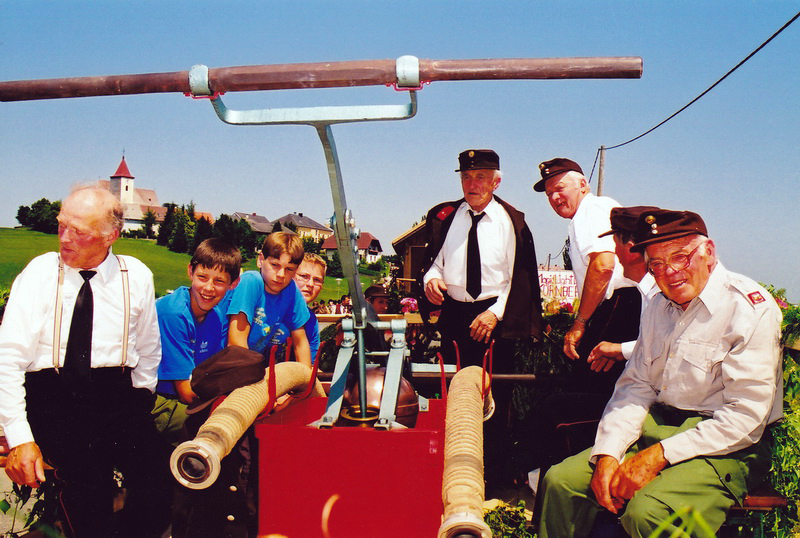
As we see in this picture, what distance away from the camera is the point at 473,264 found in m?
3.84

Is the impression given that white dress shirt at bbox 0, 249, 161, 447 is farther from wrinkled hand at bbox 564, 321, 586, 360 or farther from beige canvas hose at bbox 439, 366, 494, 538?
wrinkled hand at bbox 564, 321, 586, 360

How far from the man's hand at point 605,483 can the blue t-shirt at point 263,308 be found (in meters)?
2.15

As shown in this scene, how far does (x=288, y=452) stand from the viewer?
1.79m

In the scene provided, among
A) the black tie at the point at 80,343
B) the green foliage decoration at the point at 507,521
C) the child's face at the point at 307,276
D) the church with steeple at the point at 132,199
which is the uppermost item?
the church with steeple at the point at 132,199

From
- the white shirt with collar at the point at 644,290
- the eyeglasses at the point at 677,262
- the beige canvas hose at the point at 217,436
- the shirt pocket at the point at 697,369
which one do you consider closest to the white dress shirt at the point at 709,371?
the shirt pocket at the point at 697,369

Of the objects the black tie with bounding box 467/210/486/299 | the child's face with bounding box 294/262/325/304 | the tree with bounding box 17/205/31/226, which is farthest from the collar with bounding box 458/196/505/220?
the tree with bounding box 17/205/31/226

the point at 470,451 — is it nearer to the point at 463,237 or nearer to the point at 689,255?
the point at 689,255

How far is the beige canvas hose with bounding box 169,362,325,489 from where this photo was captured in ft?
5.08

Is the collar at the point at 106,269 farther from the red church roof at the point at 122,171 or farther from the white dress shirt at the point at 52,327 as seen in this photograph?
the red church roof at the point at 122,171

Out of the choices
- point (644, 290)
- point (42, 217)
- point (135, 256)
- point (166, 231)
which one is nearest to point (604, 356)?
point (644, 290)

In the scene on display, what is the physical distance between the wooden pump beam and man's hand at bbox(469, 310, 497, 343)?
2.27 metres

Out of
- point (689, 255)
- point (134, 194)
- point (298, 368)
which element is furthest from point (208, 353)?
point (134, 194)

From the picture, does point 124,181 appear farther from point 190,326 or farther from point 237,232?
point 190,326

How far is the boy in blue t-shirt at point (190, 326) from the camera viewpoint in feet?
10.4
